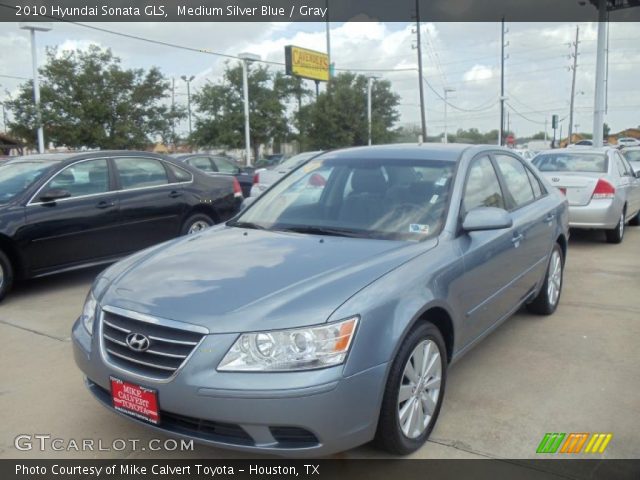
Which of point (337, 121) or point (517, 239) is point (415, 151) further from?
point (337, 121)

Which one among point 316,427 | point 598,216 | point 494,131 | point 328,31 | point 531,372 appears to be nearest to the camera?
point 316,427

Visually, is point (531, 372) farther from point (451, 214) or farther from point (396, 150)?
point (396, 150)

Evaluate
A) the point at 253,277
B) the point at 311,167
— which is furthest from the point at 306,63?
the point at 253,277

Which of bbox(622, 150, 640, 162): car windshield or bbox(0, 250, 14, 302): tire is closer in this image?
bbox(0, 250, 14, 302): tire

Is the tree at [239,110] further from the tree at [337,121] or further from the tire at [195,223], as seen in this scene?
the tire at [195,223]

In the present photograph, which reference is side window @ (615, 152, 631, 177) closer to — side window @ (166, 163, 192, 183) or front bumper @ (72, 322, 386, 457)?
side window @ (166, 163, 192, 183)

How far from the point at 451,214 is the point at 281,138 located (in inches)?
1423

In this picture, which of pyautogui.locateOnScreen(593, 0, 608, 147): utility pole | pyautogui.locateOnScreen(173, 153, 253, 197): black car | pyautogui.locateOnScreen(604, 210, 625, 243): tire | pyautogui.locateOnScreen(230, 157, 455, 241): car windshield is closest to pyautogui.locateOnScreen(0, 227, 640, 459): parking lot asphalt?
pyautogui.locateOnScreen(230, 157, 455, 241): car windshield

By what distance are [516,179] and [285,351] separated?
120 inches

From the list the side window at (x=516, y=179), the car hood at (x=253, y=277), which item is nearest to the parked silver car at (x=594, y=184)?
the side window at (x=516, y=179)

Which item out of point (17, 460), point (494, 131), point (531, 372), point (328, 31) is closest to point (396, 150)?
point (531, 372)

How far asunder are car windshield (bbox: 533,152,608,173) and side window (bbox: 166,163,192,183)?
567 cm

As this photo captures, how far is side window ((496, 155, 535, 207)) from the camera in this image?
4465mm

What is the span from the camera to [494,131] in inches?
2680
